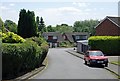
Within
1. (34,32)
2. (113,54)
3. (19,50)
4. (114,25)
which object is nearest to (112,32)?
(114,25)

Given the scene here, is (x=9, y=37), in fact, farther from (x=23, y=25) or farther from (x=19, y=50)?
(x=23, y=25)

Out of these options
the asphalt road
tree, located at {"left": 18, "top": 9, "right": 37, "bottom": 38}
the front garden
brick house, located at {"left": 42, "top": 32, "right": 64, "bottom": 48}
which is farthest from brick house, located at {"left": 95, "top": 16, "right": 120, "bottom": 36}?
brick house, located at {"left": 42, "top": 32, "right": 64, "bottom": 48}

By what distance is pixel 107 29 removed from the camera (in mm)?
56031

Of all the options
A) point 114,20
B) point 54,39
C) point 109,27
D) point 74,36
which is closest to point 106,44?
point 109,27

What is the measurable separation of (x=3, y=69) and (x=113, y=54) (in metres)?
33.6

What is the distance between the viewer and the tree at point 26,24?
3669 centimetres

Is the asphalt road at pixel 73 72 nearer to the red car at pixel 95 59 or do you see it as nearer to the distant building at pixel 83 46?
the red car at pixel 95 59

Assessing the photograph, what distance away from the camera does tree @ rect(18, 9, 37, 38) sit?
36688mm

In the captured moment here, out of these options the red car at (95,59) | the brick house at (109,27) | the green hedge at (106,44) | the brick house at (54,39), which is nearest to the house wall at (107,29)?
the brick house at (109,27)

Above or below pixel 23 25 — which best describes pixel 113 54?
below

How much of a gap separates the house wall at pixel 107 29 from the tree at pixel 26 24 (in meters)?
20.6

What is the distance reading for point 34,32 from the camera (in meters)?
38.0

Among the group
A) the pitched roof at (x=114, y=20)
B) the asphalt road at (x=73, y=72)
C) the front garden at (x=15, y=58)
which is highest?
the pitched roof at (x=114, y=20)

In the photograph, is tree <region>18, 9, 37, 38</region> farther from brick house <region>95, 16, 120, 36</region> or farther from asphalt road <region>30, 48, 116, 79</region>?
brick house <region>95, 16, 120, 36</region>
